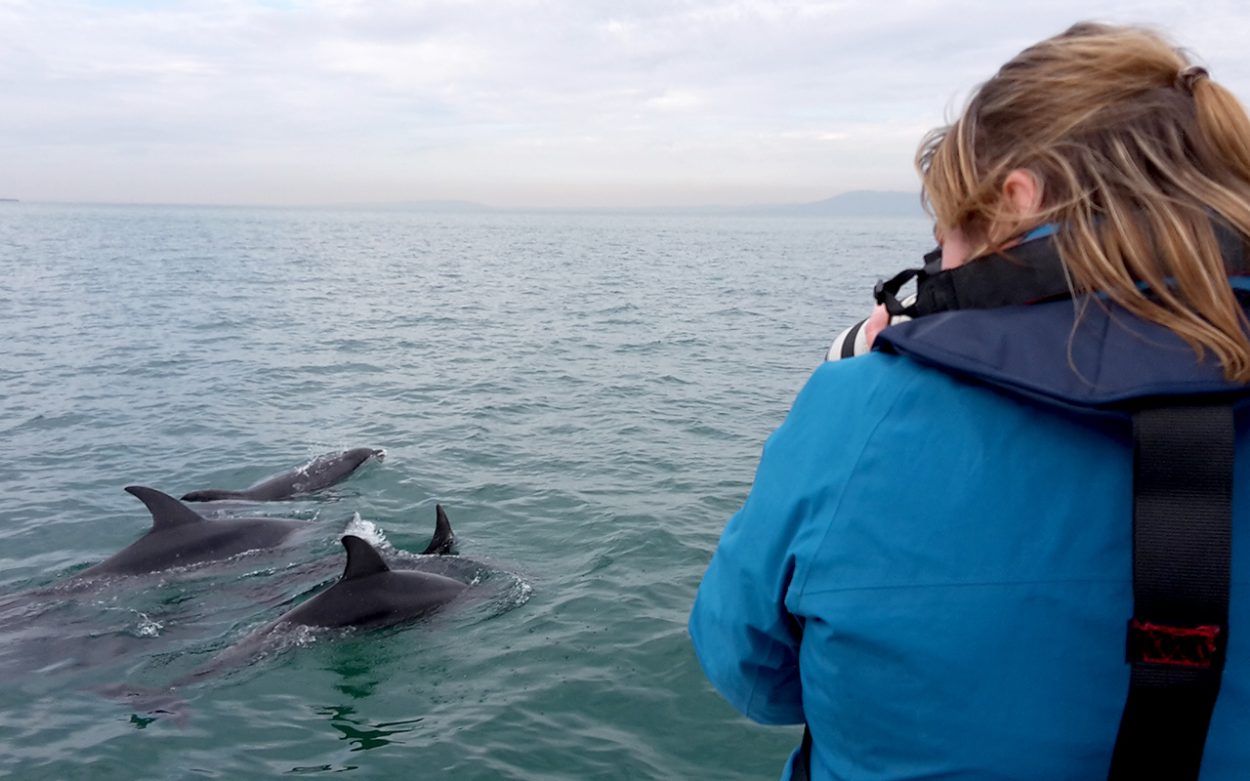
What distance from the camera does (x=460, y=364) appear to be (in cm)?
2644

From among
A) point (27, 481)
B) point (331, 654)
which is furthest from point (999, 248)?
point (27, 481)

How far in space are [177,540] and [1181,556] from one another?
11055 mm

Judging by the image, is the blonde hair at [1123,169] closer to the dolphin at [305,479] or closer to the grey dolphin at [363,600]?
the grey dolphin at [363,600]

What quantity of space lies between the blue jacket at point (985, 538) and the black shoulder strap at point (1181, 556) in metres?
0.07

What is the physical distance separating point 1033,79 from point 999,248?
1.18 ft

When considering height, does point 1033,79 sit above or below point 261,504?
above

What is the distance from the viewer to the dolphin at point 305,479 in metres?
14.1

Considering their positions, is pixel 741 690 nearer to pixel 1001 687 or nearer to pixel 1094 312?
pixel 1001 687

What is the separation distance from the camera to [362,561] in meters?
9.14

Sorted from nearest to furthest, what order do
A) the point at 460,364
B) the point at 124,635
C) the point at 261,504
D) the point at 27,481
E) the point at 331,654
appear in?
the point at 331,654 < the point at 124,635 < the point at 261,504 < the point at 27,481 < the point at 460,364

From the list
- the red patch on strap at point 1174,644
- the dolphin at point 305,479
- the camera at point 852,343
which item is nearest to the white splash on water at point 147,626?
the dolphin at point 305,479

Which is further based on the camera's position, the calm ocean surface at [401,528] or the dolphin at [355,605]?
the dolphin at [355,605]

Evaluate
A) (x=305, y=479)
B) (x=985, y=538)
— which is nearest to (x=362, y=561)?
(x=305, y=479)

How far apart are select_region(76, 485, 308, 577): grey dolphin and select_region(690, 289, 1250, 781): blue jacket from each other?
394 inches
